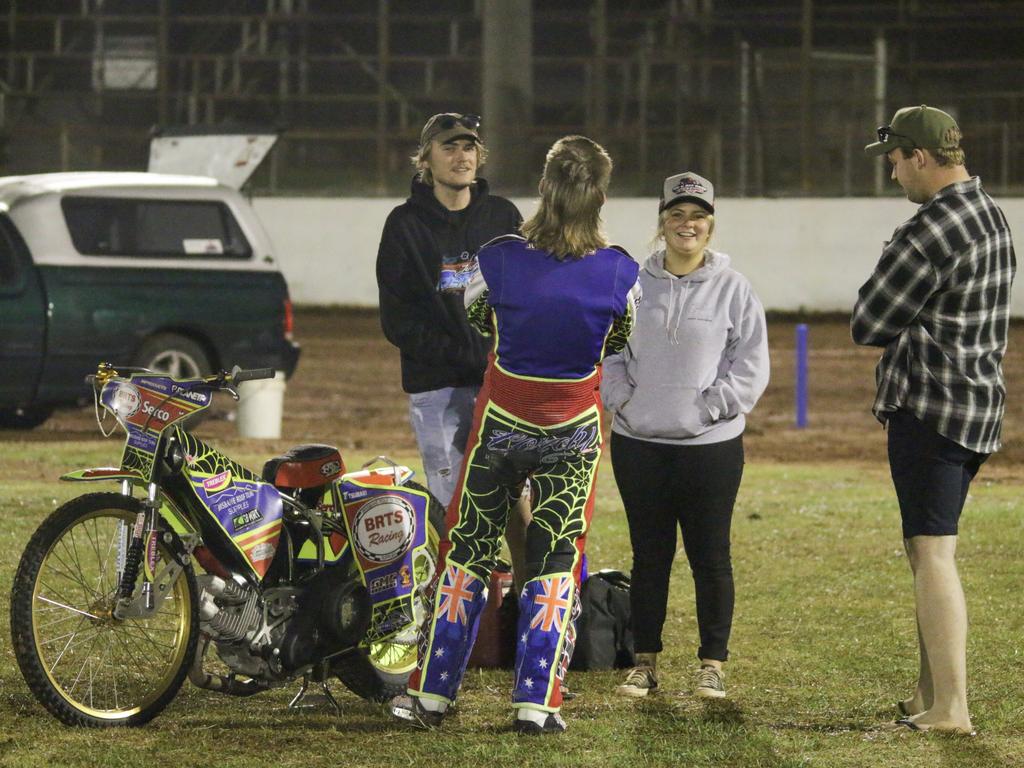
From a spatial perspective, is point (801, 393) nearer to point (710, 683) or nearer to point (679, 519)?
point (679, 519)

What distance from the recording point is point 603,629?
6812mm

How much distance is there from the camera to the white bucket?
50.0 feet

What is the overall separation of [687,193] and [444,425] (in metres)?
1.21

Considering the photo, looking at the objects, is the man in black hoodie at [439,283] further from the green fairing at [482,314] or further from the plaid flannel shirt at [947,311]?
the plaid flannel shirt at [947,311]

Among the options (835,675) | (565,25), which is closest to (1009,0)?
(565,25)

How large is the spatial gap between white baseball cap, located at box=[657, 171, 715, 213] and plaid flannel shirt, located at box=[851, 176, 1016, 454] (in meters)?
0.78

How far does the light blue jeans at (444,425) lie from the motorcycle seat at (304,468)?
0.55m

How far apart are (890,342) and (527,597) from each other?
138 centimetres

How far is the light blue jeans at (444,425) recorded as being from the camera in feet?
21.7

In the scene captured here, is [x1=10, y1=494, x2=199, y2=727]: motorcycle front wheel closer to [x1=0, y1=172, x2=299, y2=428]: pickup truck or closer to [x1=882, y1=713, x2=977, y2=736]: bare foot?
[x1=882, y1=713, x2=977, y2=736]: bare foot

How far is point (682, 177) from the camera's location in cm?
635

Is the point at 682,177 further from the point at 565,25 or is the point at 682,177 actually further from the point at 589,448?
the point at 565,25

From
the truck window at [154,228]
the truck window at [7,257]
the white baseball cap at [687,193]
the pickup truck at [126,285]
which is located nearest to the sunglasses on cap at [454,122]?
the white baseball cap at [687,193]

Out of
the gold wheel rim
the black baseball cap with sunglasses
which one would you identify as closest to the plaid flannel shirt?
the black baseball cap with sunglasses
